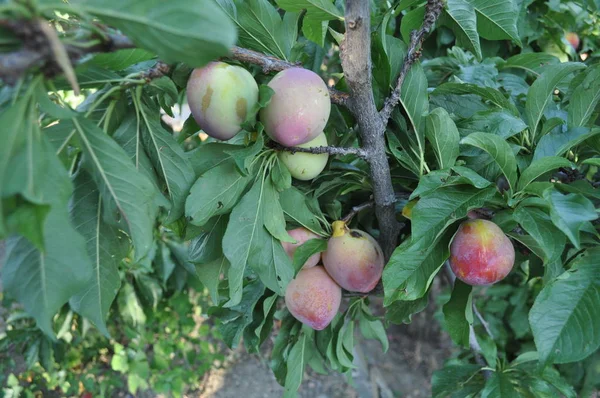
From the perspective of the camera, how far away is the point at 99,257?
58cm

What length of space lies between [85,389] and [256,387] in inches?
33.4

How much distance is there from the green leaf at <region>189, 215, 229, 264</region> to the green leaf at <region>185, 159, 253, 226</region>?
0.05m

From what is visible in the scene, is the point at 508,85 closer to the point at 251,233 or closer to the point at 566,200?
the point at 566,200

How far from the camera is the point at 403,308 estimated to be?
83 cm

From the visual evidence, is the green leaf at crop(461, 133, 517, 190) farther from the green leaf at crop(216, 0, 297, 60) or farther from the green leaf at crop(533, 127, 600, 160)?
the green leaf at crop(216, 0, 297, 60)

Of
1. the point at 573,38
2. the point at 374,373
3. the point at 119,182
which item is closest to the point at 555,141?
the point at 119,182

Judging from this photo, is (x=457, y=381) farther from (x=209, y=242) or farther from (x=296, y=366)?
(x=209, y=242)

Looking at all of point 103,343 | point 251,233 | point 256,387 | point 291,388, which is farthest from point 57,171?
point 256,387

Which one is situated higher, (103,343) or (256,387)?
(103,343)

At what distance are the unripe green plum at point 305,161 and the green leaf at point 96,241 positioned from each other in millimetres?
251

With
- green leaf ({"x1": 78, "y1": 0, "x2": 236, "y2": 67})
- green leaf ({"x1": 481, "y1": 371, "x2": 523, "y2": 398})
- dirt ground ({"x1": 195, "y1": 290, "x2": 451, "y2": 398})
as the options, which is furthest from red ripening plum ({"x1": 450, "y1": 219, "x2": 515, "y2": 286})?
dirt ground ({"x1": 195, "y1": 290, "x2": 451, "y2": 398})

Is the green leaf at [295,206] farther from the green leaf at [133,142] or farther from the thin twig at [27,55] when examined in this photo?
the thin twig at [27,55]

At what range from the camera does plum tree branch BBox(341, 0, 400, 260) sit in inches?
22.9

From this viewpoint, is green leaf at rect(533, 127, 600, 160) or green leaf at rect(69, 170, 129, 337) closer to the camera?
green leaf at rect(69, 170, 129, 337)
